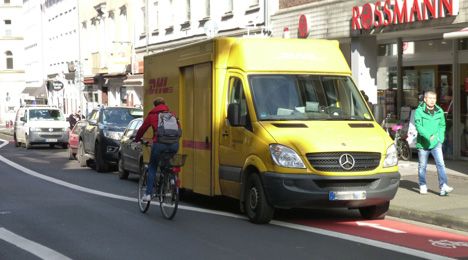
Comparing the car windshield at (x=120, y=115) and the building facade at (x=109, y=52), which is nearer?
the car windshield at (x=120, y=115)

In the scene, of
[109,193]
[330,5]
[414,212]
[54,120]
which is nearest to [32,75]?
[54,120]

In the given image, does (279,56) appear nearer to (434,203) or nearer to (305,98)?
(305,98)

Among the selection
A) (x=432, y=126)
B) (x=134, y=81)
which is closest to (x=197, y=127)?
(x=432, y=126)

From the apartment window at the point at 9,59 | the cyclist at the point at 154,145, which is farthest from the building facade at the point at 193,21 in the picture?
the apartment window at the point at 9,59

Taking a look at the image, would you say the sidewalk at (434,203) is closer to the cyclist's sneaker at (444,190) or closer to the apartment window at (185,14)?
the cyclist's sneaker at (444,190)

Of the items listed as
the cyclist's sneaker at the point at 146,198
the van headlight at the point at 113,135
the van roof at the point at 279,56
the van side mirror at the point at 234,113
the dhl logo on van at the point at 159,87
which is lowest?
the cyclist's sneaker at the point at 146,198

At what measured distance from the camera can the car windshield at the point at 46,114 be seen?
32.1 m

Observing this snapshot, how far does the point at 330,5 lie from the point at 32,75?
56807mm

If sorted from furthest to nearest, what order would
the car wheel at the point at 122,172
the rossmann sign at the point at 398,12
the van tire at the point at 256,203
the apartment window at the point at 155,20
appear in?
1. the apartment window at the point at 155,20
2. the car wheel at the point at 122,172
3. the rossmann sign at the point at 398,12
4. the van tire at the point at 256,203

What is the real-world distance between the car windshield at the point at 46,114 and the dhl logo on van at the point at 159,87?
18.8m

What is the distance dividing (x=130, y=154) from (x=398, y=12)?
7.08 meters

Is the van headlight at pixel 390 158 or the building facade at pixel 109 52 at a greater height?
the building facade at pixel 109 52

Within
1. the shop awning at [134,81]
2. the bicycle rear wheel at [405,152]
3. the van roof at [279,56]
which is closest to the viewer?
the van roof at [279,56]

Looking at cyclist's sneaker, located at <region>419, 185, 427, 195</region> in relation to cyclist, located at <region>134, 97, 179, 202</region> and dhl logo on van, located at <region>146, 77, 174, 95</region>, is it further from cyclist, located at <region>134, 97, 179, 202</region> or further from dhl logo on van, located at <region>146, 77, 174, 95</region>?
dhl logo on van, located at <region>146, 77, 174, 95</region>
